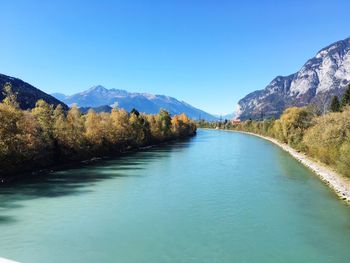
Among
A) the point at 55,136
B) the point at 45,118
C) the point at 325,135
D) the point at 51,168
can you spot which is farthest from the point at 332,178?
the point at 45,118

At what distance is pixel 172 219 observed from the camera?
22.9 m

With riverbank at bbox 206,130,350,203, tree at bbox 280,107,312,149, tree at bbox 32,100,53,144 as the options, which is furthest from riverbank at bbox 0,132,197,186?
tree at bbox 280,107,312,149

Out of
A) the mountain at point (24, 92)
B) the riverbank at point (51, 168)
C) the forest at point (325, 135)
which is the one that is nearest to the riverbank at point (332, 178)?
the forest at point (325, 135)

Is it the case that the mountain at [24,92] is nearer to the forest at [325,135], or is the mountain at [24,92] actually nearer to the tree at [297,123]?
the tree at [297,123]

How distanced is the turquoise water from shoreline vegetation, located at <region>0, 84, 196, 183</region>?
3280 mm

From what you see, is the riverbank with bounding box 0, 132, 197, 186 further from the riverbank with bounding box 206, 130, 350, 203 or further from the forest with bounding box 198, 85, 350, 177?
the forest with bounding box 198, 85, 350, 177

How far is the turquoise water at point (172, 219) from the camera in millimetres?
17266

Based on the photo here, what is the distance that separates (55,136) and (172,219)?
92.1ft

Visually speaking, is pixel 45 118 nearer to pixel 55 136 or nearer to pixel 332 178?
pixel 55 136

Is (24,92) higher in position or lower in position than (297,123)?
higher

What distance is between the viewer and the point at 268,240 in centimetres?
1922

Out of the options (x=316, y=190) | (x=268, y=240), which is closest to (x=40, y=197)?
(x=268, y=240)

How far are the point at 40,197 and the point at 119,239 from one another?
12.0m

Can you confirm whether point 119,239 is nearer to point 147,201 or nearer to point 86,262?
point 86,262
